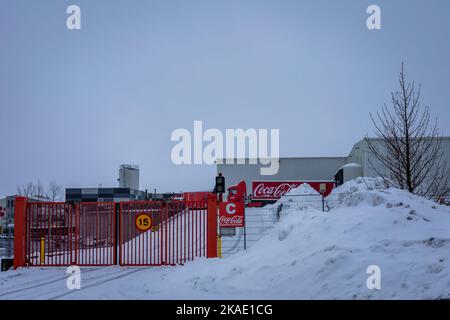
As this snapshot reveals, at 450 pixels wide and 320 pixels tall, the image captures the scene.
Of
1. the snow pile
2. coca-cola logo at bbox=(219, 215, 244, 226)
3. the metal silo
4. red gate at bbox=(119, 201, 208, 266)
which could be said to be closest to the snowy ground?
the snow pile

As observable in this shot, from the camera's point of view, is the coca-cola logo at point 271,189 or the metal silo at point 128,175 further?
the metal silo at point 128,175

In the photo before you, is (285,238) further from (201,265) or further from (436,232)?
(436,232)

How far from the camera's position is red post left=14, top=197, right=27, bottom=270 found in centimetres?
1714

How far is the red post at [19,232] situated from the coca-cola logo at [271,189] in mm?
34757

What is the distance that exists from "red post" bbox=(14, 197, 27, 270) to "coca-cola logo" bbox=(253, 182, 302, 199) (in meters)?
34.8

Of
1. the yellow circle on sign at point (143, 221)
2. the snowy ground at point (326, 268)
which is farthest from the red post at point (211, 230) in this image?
the yellow circle on sign at point (143, 221)

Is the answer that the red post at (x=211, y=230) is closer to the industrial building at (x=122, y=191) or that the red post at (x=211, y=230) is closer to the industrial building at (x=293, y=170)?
the industrial building at (x=293, y=170)

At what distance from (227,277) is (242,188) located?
28.7 metres

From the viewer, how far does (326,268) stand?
32.8 ft

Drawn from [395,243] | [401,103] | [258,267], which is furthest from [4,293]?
[401,103]

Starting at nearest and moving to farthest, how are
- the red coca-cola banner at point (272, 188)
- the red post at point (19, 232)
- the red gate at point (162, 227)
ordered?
the red gate at point (162, 227) < the red post at point (19, 232) < the red coca-cola banner at point (272, 188)

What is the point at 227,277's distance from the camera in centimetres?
1230

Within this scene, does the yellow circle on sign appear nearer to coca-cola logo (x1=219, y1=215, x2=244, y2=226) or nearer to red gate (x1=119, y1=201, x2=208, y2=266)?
red gate (x1=119, y1=201, x2=208, y2=266)

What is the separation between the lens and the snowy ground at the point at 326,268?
8.75m
